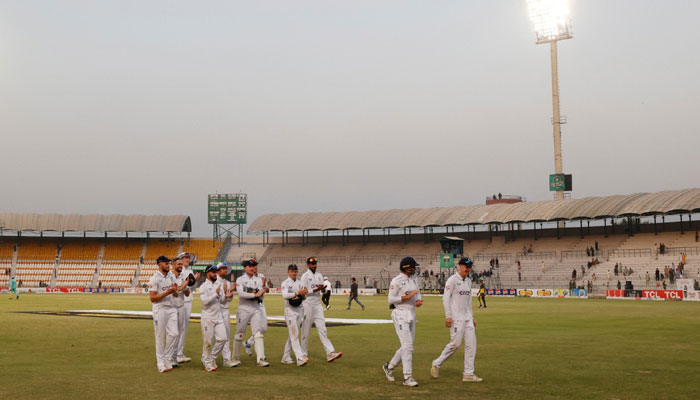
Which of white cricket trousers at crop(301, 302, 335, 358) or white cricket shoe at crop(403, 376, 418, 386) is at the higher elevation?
white cricket trousers at crop(301, 302, 335, 358)

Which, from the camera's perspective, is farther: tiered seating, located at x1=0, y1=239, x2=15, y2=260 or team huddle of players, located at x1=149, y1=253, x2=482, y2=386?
tiered seating, located at x1=0, y1=239, x2=15, y2=260

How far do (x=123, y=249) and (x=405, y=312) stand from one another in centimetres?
8630

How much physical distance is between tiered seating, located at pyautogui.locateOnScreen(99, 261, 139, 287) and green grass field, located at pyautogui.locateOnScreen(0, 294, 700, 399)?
202 feet

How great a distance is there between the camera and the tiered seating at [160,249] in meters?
92.2

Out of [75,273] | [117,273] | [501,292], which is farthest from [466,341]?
[75,273]

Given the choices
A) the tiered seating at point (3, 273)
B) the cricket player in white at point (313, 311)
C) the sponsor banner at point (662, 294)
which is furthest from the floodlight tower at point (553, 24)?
the cricket player in white at point (313, 311)

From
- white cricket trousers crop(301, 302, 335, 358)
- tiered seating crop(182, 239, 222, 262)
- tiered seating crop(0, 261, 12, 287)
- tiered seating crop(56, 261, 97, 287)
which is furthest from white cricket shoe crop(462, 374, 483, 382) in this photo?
tiered seating crop(182, 239, 222, 262)

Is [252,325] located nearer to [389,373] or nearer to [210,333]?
[210,333]

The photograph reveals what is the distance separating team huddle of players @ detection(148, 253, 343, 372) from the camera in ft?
48.5

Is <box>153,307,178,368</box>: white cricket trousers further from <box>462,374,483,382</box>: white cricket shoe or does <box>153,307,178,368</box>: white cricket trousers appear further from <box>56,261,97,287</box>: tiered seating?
<box>56,261,97,287</box>: tiered seating

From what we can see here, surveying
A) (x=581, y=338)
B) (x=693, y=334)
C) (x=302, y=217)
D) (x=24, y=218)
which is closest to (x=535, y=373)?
(x=581, y=338)

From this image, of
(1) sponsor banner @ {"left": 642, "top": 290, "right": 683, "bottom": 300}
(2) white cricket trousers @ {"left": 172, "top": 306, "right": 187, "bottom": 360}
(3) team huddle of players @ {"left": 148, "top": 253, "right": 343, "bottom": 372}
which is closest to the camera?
(3) team huddle of players @ {"left": 148, "top": 253, "right": 343, "bottom": 372}

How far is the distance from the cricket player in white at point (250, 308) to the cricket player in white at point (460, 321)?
4010mm

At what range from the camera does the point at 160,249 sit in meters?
94.4
